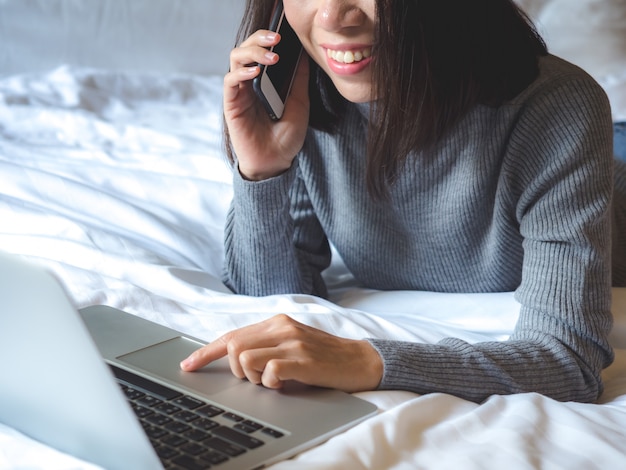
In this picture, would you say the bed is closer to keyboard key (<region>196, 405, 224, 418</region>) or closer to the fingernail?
keyboard key (<region>196, 405, 224, 418</region>)

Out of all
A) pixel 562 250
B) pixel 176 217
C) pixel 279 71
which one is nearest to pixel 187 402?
pixel 562 250

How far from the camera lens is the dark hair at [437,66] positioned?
952mm

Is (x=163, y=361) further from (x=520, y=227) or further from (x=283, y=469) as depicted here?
(x=520, y=227)

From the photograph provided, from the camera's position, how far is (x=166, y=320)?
3.23 feet

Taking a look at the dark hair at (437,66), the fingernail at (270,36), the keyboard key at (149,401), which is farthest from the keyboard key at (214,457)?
the fingernail at (270,36)

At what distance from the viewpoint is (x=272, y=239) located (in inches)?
47.2

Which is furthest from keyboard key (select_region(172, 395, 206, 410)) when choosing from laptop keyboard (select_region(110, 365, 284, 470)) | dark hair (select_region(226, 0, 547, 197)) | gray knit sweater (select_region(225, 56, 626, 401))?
dark hair (select_region(226, 0, 547, 197))

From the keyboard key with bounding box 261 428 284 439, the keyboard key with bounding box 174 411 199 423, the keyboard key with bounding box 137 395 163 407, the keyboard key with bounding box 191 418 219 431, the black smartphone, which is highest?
the black smartphone

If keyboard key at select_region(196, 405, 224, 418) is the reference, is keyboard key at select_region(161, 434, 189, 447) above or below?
below

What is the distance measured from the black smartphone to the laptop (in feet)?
1.32

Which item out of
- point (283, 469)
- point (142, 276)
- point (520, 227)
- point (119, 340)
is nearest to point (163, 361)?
point (119, 340)

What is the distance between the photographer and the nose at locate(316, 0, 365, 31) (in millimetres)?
975

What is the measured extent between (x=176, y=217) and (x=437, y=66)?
60cm

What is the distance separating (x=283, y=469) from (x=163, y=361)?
0.22 m
